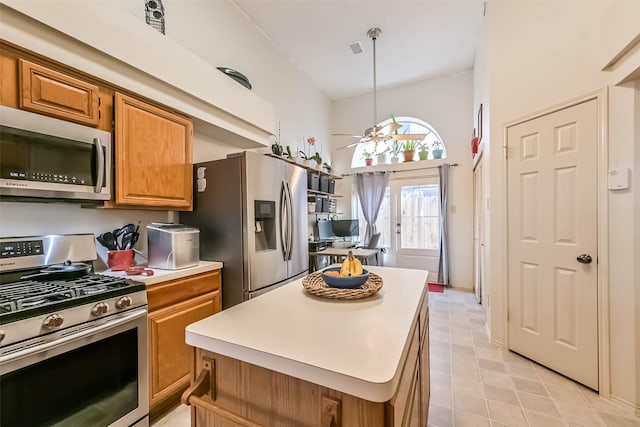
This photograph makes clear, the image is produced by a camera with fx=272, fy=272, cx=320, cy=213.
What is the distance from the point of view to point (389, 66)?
14.5 ft

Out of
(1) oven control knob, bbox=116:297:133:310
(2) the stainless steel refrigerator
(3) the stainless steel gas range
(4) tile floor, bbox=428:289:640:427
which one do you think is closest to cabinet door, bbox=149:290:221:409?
(3) the stainless steel gas range

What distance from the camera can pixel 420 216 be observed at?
198 inches

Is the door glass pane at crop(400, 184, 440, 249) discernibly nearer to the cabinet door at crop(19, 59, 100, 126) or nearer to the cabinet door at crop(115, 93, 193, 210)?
the cabinet door at crop(115, 93, 193, 210)

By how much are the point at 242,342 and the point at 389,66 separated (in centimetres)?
476

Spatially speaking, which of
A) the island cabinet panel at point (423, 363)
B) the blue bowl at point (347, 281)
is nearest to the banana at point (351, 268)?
the blue bowl at point (347, 281)

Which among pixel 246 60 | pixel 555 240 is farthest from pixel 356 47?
pixel 555 240

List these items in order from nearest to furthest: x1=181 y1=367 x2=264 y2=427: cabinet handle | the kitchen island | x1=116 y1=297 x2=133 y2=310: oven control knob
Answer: the kitchen island, x1=181 y1=367 x2=264 y2=427: cabinet handle, x1=116 y1=297 x2=133 y2=310: oven control knob

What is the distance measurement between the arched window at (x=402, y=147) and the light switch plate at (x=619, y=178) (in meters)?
3.09

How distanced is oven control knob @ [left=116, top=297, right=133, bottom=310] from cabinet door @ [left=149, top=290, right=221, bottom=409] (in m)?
Answer: 0.23

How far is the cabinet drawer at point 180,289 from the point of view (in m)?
1.64

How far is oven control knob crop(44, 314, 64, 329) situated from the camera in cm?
112

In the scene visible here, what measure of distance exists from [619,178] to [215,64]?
3.52 metres

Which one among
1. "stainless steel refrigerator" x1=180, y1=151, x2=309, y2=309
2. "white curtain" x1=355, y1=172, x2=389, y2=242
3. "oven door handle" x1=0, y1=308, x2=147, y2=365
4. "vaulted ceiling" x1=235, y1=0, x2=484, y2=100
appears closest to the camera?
"oven door handle" x1=0, y1=308, x2=147, y2=365

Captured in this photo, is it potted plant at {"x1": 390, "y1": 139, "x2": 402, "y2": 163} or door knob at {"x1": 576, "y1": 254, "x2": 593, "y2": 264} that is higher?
potted plant at {"x1": 390, "y1": 139, "x2": 402, "y2": 163}
